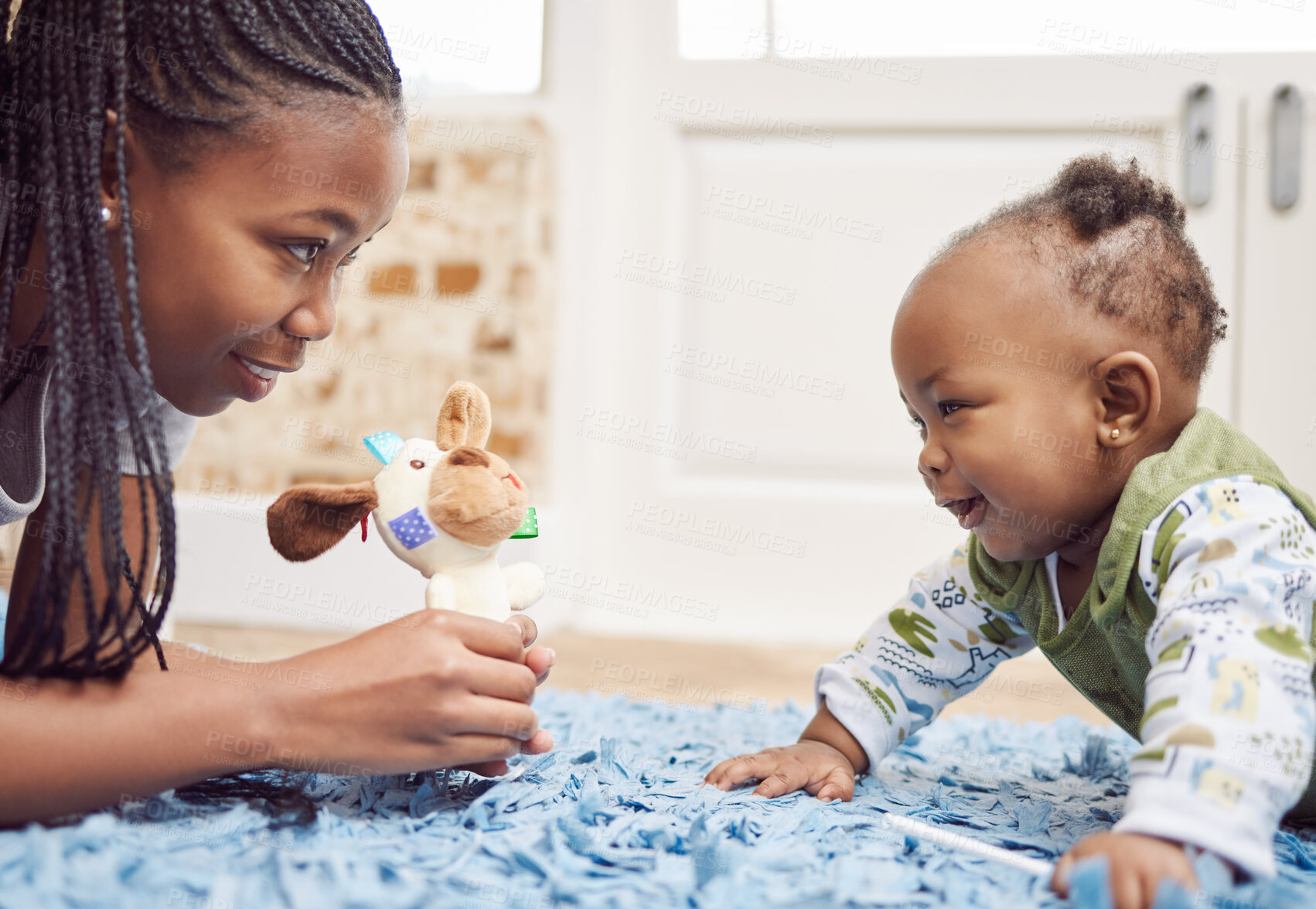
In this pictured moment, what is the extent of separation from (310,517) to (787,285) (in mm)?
1529

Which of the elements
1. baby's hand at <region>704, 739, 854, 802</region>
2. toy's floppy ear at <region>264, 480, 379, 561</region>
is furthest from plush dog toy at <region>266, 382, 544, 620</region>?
baby's hand at <region>704, 739, 854, 802</region>

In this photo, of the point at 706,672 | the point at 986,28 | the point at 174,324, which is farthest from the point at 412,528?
the point at 986,28

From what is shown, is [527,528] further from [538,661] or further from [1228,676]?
[1228,676]

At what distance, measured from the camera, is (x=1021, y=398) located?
0.76 m

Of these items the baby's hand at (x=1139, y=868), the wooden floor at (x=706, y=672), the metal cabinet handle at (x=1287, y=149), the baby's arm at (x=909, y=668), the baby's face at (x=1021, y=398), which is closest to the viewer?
the baby's hand at (x=1139, y=868)

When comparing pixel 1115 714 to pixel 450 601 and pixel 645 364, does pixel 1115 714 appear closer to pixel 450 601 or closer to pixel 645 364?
pixel 450 601

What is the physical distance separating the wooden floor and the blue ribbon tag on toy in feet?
2.37

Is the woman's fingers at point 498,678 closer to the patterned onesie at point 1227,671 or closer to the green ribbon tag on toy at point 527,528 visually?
the green ribbon tag on toy at point 527,528

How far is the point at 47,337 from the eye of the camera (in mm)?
782

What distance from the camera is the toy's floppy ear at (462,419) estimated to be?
2.23 ft

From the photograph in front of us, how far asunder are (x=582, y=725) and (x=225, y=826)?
1.52 feet

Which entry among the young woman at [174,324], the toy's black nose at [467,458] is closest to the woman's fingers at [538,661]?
the young woman at [174,324]

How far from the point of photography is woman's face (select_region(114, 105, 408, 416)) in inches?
26.8

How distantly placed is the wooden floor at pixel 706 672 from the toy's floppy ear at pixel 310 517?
0.75 metres
